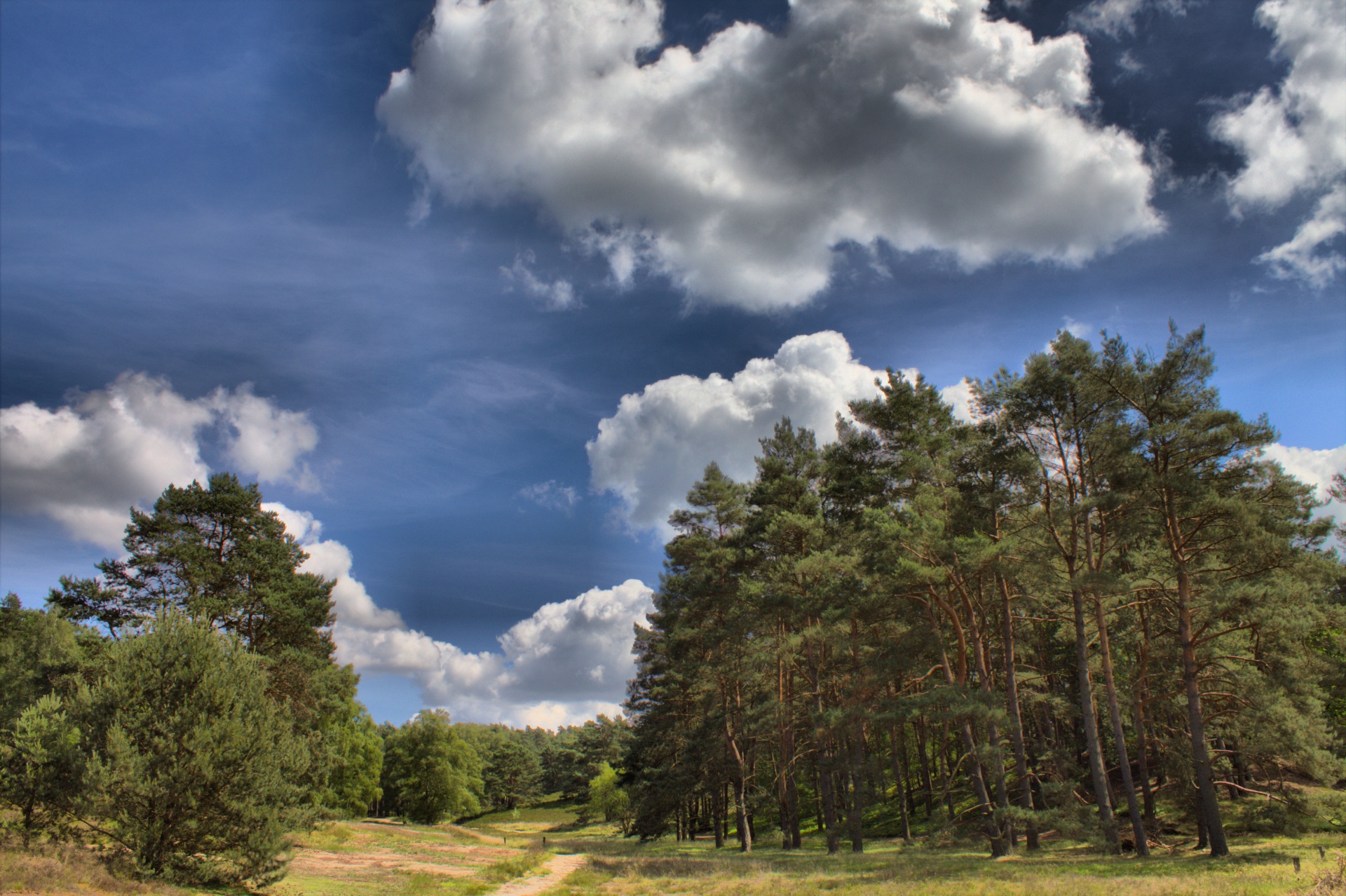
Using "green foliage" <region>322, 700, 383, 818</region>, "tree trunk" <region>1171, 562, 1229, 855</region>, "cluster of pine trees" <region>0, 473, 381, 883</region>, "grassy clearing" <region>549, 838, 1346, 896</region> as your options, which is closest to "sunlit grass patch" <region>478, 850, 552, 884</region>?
"grassy clearing" <region>549, 838, 1346, 896</region>

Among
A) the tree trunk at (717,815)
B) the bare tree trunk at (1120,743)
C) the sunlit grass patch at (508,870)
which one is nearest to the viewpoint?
the bare tree trunk at (1120,743)

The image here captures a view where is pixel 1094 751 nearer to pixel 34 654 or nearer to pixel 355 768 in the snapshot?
pixel 34 654

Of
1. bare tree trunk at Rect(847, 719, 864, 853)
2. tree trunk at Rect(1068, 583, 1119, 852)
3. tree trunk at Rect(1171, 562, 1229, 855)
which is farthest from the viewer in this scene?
bare tree trunk at Rect(847, 719, 864, 853)

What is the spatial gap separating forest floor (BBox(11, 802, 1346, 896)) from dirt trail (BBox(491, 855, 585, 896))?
0.08 meters

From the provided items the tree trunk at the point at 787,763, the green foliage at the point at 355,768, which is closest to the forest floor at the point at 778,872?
the tree trunk at the point at 787,763


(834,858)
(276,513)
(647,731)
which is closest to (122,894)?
(276,513)

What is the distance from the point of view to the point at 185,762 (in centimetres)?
1491

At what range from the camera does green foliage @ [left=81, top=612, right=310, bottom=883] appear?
1455cm

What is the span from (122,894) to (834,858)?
74.8 ft

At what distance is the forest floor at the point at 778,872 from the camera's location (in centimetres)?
1352

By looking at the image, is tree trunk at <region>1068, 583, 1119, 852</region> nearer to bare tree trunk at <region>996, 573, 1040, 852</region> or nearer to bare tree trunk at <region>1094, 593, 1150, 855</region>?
bare tree trunk at <region>1094, 593, 1150, 855</region>

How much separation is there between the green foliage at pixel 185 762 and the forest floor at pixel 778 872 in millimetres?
994

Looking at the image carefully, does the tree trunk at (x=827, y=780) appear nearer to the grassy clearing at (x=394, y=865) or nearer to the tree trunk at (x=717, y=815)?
the tree trunk at (x=717, y=815)

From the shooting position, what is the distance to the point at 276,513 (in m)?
30.9
